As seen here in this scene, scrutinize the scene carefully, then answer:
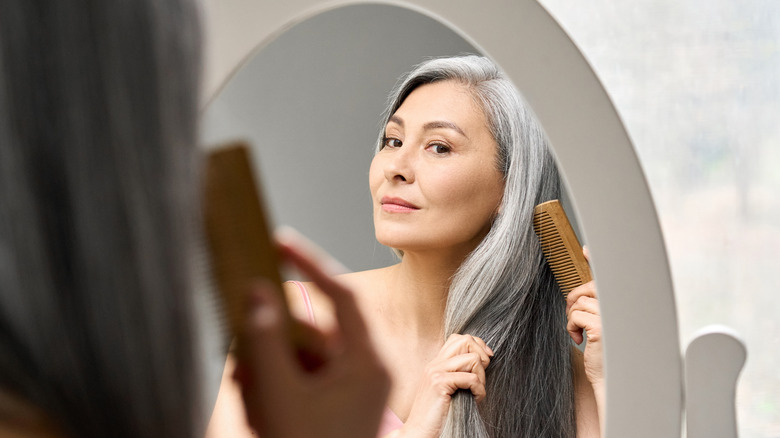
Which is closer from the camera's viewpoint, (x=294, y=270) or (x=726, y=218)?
(x=294, y=270)

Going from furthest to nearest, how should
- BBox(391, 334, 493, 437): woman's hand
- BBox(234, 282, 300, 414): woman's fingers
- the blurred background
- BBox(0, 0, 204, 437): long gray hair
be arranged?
the blurred background, BBox(391, 334, 493, 437): woman's hand, BBox(234, 282, 300, 414): woman's fingers, BBox(0, 0, 204, 437): long gray hair

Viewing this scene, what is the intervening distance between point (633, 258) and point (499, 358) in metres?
0.11

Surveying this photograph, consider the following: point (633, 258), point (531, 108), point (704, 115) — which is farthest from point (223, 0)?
point (704, 115)

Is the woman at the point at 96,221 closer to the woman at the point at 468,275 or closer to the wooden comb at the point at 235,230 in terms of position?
the wooden comb at the point at 235,230

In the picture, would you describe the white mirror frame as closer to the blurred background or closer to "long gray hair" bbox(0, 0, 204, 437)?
"long gray hair" bbox(0, 0, 204, 437)

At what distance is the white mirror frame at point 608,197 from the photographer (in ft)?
1.39

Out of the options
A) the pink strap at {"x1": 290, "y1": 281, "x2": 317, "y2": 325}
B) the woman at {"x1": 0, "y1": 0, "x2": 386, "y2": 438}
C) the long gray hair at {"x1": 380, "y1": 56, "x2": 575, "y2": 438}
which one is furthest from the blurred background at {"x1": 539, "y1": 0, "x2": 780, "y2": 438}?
the woman at {"x1": 0, "y1": 0, "x2": 386, "y2": 438}

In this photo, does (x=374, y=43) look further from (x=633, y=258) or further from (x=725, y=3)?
(x=725, y=3)

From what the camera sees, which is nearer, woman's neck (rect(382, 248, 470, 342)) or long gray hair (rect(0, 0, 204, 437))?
long gray hair (rect(0, 0, 204, 437))

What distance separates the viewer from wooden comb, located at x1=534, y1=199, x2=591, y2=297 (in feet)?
1.47

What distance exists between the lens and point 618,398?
0.43m

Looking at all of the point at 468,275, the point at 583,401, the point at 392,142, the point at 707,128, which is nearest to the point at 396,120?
the point at 392,142

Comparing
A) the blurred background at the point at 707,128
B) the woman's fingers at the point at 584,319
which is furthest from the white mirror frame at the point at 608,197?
the blurred background at the point at 707,128

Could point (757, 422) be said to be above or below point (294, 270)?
below
